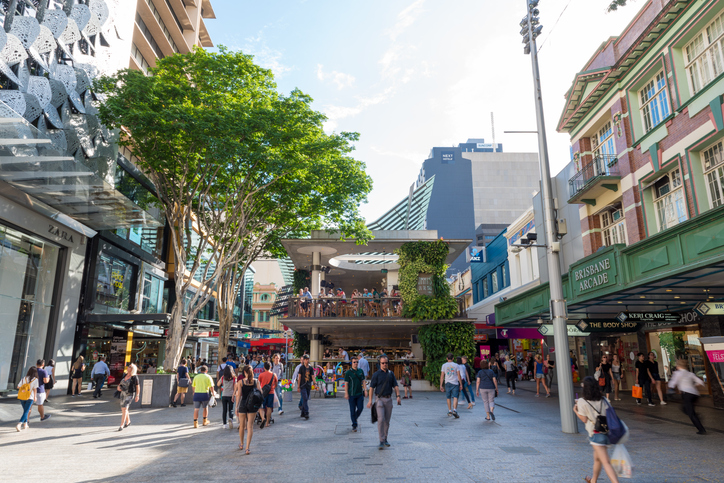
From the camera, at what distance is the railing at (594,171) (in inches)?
685

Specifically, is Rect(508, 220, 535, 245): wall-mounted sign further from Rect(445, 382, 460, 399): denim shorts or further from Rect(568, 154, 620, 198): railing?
Rect(445, 382, 460, 399): denim shorts

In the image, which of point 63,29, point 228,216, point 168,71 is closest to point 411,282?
point 228,216

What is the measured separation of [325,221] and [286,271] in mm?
62681

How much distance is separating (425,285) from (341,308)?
160 inches

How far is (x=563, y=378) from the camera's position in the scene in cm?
1045

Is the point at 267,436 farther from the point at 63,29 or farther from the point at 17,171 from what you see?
the point at 63,29

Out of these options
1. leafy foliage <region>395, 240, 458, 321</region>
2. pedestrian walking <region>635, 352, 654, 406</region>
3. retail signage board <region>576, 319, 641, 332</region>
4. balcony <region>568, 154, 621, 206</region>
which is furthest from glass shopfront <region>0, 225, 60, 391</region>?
pedestrian walking <region>635, 352, 654, 406</region>

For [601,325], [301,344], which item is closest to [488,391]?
[601,325]

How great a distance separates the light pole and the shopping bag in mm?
4757

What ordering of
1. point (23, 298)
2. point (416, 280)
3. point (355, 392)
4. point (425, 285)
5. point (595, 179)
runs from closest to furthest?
point (355, 392), point (595, 179), point (23, 298), point (416, 280), point (425, 285)

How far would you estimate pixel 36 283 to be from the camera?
19.0m

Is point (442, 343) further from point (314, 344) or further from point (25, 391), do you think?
point (25, 391)

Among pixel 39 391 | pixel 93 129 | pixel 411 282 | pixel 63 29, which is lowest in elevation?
pixel 39 391

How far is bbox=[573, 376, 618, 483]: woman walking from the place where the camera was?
570cm
